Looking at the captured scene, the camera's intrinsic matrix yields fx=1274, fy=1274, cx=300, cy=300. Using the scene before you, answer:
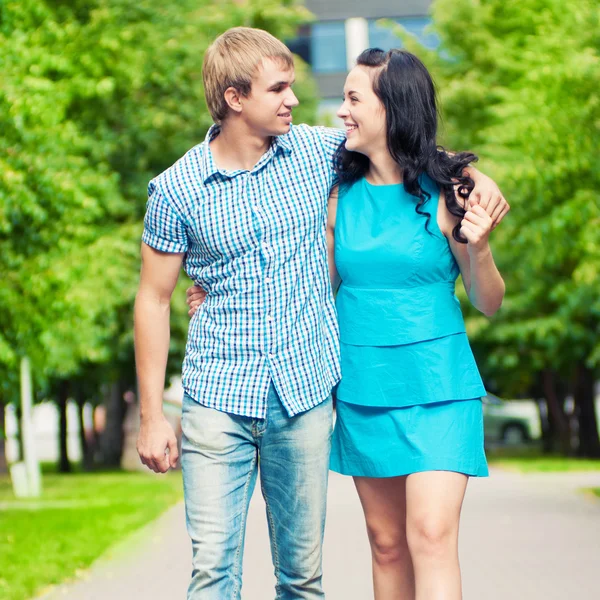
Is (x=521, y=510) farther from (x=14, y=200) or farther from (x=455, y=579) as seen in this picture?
(x=455, y=579)

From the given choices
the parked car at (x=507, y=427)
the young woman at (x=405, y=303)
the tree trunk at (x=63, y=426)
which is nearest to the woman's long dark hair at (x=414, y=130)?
the young woman at (x=405, y=303)

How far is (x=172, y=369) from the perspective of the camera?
85.6ft

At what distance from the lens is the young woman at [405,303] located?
3.94m

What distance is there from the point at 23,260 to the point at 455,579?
7458mm

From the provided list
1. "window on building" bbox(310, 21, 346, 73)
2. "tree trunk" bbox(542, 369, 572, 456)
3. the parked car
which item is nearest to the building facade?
"window on building" bbox(310, 21, 346, 73)

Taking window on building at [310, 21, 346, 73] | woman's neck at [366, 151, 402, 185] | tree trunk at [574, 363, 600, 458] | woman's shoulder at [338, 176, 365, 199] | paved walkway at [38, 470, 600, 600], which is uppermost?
window on building at [310, 21, 346, 73]

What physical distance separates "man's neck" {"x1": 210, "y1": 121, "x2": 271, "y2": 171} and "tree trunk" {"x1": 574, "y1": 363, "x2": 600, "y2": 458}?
23.8 metres

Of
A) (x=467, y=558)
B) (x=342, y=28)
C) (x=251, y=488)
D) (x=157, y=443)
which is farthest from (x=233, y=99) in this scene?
(x=342, y=28)

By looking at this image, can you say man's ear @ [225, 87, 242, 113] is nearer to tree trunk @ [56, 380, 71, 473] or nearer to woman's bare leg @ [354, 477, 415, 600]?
woman's bare leg @ [354, 477, 415, 600]

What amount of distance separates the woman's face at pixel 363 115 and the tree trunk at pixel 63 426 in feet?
77.8

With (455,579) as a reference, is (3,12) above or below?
above

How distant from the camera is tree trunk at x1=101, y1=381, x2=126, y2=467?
93.7ft

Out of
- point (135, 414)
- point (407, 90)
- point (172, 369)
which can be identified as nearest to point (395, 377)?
point (407, 90)

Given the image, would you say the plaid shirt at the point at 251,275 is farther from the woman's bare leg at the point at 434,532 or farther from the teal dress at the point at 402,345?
the woman's bare leg at the point at 434,532
